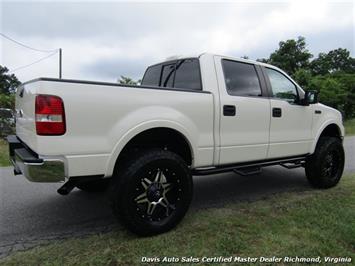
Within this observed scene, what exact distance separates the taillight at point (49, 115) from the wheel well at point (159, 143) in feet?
2.42

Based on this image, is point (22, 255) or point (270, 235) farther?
point (270, 235)

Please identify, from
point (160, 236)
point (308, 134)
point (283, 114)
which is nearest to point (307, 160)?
point (308, 134)

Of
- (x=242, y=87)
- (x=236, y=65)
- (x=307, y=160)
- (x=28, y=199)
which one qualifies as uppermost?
(x=236, y=65)

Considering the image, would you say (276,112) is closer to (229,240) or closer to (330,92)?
(229,240)

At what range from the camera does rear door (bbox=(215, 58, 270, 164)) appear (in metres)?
3.73

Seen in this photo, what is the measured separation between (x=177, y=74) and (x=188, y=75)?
242 millimetres

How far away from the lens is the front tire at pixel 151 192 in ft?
9.71

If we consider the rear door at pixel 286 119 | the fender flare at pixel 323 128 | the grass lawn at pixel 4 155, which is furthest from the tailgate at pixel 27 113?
the grass lawn at pixel 4 155

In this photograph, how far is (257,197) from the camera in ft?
15.0

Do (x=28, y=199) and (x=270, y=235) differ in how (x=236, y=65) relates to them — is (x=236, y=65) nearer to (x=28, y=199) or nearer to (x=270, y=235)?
(x=270, y=235)

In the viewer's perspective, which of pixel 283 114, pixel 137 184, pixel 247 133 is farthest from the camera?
pixel 283 114

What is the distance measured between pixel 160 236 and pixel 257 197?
1942 mm

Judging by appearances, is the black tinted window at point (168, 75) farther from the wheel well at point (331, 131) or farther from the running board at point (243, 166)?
the wheel well at point (331, 131)

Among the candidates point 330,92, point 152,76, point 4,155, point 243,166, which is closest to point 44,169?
point 243,166
